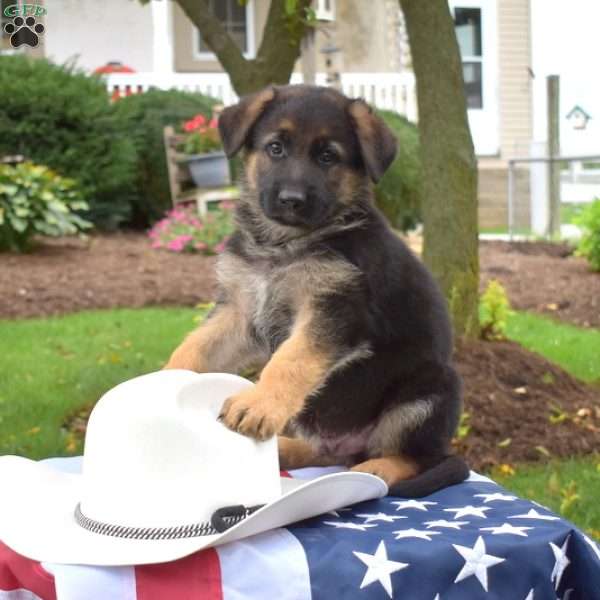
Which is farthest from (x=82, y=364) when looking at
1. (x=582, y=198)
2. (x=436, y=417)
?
(x=582, y=198)

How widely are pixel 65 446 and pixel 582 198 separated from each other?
1568cm

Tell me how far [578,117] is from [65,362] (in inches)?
778

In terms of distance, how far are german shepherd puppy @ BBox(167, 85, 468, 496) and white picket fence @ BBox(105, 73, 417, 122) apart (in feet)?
44.8

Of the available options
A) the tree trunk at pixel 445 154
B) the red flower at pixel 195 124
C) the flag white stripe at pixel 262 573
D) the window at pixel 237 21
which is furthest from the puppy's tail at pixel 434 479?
the window at pixel 237 21

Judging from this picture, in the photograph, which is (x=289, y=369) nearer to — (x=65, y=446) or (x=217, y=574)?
(x=217, y=574)

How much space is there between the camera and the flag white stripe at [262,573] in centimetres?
250

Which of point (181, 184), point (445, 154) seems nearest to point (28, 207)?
point (181, 184)

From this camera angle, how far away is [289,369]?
306cm

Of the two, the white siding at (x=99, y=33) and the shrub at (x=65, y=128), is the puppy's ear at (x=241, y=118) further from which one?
the white siding at (x=99, y=33)

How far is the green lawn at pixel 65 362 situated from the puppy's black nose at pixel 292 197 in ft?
8.74

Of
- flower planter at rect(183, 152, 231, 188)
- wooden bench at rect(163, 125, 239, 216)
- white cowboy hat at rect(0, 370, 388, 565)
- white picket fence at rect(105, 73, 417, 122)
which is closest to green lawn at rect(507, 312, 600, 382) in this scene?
white cowboy hat at rect(0, 370, 388, 565)

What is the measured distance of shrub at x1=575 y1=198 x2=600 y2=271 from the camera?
1178 cm

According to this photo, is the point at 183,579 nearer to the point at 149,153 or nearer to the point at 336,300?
the point at 336,300

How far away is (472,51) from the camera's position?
23.6 metres
